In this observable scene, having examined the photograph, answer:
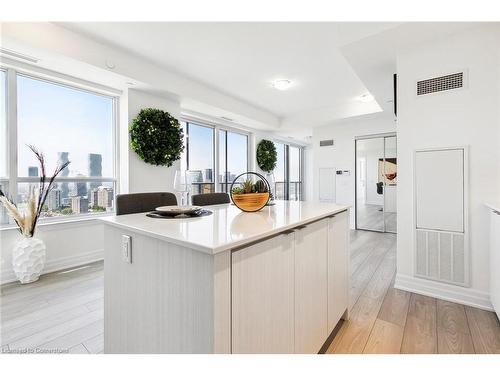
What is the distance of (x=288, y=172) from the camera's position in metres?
7.99

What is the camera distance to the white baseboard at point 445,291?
7.00ft

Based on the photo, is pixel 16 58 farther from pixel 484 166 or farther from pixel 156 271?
pixel 484 166

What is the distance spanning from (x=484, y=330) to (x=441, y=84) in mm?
2034

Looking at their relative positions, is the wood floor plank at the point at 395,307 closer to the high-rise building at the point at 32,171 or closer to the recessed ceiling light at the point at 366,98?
the recessed ceiling light at the point at 366,98

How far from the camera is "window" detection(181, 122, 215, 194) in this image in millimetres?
4767

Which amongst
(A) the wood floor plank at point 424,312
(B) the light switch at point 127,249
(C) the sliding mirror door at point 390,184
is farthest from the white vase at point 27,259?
(C) the sliding mirror door at point 390,184

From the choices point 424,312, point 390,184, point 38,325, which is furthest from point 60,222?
point 390,184

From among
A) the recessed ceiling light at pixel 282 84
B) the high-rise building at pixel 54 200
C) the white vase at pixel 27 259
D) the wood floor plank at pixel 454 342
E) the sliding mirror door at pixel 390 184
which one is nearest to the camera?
the wood floor plank at pixel 454 342

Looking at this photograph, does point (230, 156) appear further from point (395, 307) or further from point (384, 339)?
point (384, 339)

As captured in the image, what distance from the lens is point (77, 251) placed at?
10.6ft

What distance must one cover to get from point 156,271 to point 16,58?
2991 millimetres

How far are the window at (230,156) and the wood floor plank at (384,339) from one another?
4046mm

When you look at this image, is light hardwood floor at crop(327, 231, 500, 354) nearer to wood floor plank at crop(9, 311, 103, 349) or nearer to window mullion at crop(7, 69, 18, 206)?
wood floor plank at crop(9, 311, 103, 349)
